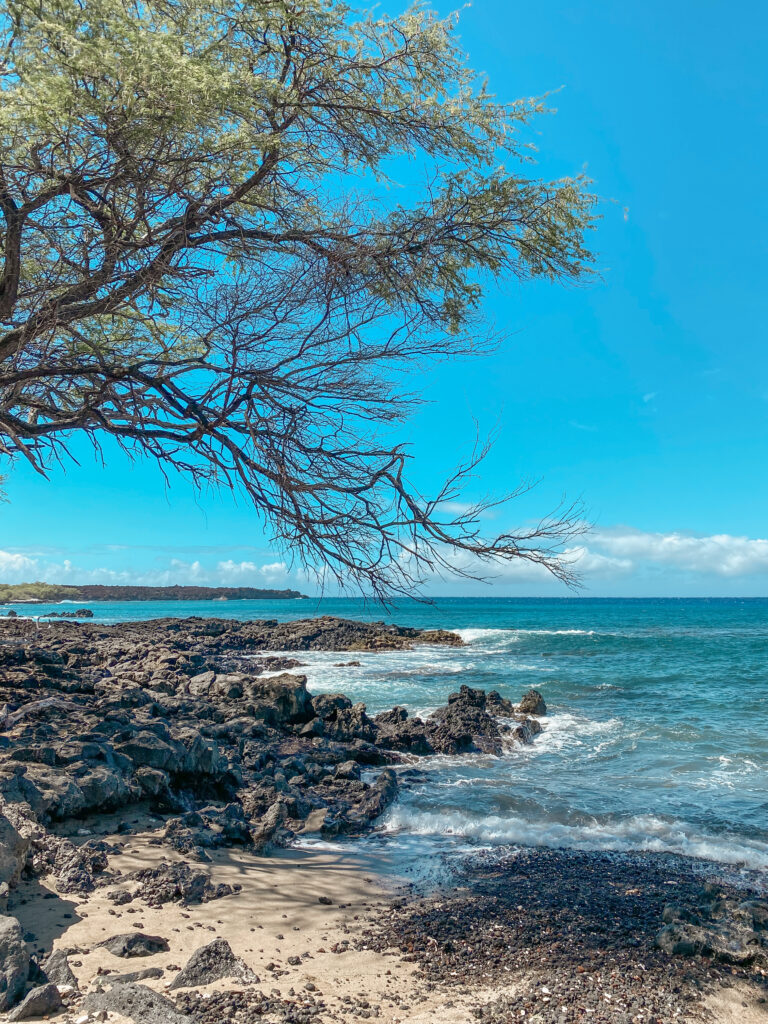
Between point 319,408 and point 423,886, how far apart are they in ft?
14.8

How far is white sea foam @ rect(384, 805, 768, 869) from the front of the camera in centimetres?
789

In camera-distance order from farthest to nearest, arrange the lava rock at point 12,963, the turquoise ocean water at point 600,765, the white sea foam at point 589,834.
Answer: the turquoise ocean water at point 600,765 → the white sea foam at point 589,834 → the lava rock at point 12,963

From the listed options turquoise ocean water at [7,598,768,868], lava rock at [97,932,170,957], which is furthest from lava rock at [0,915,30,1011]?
turquoise ocean water at [7,598,768,868]

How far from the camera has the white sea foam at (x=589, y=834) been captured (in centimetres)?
789

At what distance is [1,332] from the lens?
628 cm

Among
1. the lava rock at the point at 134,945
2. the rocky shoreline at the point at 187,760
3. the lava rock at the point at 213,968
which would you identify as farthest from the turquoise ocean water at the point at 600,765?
the lava rock at the point at 134,945

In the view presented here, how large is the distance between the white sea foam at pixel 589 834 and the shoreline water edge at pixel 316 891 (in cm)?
4

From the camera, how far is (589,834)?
8.38 metres

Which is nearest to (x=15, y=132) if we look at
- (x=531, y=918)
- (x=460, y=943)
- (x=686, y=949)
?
(x=460, y=943)

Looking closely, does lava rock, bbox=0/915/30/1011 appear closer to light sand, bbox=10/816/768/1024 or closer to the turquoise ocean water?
light sand, bbox=10/816/768/1024

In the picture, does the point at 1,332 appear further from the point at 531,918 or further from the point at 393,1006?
the point at 531,918

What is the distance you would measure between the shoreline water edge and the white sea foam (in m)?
0.04

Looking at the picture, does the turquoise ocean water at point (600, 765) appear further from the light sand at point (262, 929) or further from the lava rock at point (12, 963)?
the lava rock at point (12, 963)

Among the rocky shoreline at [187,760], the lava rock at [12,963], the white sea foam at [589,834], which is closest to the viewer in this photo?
the lava rock at [12,963]
